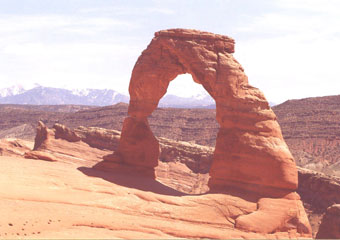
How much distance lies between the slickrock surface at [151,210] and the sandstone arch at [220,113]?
1.00 metres

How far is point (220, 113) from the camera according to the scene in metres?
20.4

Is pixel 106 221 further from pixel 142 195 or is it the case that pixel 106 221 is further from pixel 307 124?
pixel 307 124

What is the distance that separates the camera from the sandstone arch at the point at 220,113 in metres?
19.3

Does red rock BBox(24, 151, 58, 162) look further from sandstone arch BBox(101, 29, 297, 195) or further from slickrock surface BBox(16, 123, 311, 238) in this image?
sandstone arch BBox(101, 29, 297, 195)

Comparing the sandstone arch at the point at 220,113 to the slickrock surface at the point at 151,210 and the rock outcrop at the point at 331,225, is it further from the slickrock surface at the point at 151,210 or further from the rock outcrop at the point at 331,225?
the rock outcrop at the point at 331,225

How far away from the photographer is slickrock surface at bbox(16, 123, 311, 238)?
580 inches

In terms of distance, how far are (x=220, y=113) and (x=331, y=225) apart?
8.05 meters

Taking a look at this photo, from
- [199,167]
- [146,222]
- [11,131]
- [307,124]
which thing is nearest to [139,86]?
[146,222]

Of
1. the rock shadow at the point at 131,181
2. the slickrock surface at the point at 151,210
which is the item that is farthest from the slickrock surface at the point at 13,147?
the slickrock surface at the point at 151,210

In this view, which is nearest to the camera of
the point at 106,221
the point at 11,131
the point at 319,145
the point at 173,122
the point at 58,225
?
the point at 58,225

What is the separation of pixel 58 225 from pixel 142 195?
4.55 m

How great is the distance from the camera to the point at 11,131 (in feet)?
271

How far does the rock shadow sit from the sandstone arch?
1295 mm

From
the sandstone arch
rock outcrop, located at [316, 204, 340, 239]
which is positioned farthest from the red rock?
rock outcrop, located at [316, 204, 340, 239]
